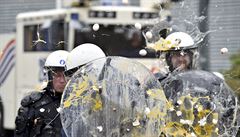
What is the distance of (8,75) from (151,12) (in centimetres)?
374

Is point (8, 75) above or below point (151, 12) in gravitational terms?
below

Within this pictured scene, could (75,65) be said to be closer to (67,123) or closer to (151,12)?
(67,123)

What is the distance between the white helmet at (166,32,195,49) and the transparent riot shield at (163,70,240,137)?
1113 millimetres

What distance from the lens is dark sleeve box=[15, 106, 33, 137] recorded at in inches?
265

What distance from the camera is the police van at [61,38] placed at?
15383 mm

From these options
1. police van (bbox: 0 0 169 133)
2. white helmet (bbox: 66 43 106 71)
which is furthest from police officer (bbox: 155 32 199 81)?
police van (bbox: 0 0 169 133)

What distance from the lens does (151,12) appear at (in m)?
15.9

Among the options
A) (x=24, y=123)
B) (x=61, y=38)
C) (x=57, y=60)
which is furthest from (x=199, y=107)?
(x=61, y=38)

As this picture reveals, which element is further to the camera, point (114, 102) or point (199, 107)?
point (199, 107)

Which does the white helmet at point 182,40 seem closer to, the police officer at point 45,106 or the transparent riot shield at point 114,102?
the police officer at point 45,106

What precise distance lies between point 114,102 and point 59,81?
5.88ft

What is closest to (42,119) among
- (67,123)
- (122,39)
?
(67,123)

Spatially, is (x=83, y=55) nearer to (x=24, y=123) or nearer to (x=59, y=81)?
(x=59, y=81)

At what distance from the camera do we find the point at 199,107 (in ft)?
17.2
